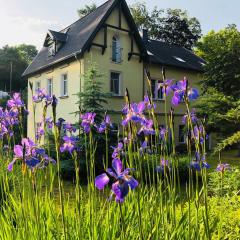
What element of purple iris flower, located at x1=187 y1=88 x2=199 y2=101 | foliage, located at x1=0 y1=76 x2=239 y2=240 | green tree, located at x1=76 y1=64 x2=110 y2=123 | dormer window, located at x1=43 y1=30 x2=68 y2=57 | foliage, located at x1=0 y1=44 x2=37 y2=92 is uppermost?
foliage, located at x1=0 y1=44 x2=37 y2=92

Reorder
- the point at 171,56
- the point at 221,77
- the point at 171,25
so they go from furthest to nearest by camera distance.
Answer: the point at 171,25
the point at 171,56
the point at 221,77

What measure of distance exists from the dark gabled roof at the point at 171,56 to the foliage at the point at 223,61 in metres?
4.01

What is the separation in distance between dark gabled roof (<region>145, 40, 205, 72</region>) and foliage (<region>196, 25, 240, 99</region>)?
401 cm

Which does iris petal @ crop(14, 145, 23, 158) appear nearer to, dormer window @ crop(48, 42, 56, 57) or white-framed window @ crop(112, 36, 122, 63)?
white-framed window @ crop(112, 36, 122, 63)

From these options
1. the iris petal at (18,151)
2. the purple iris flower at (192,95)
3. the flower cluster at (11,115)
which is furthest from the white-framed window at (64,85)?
the iris petal at (18,151)

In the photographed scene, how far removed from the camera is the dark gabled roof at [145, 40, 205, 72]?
74.3 ft

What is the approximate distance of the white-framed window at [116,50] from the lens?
66.2 feet

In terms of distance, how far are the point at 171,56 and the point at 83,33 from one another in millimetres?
7399

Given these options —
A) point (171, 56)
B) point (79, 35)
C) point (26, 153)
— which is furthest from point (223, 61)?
point (26, 153)

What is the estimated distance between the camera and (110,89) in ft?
65.6

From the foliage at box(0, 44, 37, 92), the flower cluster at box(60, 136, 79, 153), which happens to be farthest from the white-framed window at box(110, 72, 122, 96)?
the foliage at box(0, 44, 37, 92)

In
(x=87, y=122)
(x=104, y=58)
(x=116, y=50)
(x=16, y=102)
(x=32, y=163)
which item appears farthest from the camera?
(x=116, y=50)

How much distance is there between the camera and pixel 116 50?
798 inches

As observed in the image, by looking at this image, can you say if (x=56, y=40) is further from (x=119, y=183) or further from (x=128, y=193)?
(x=119, y=183)
